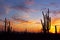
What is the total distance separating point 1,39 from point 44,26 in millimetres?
9129

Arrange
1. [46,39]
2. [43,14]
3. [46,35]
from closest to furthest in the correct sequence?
[46,39] < [46,35] < [43,14]

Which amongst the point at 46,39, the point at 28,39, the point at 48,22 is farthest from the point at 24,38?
the point at 48,22

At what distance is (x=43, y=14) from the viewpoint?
116ft

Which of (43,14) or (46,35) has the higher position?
(43,14)

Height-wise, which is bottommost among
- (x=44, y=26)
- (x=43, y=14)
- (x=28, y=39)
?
(x=28, y=39)

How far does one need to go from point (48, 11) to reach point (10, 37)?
9.03 meters

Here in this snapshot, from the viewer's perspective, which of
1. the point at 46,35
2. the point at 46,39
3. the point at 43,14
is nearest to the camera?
the point at 46,39

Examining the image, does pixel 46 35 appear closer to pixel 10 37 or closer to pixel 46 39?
pixel 46 39

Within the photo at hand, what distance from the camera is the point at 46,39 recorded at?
99.9 feet

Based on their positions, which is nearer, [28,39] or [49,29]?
[28,39]

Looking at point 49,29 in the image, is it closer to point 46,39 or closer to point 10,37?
point 46,39

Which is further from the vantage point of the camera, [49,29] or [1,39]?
[49,29]

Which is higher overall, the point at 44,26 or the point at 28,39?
the point at 44,26

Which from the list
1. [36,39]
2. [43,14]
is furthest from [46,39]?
[43,14]
